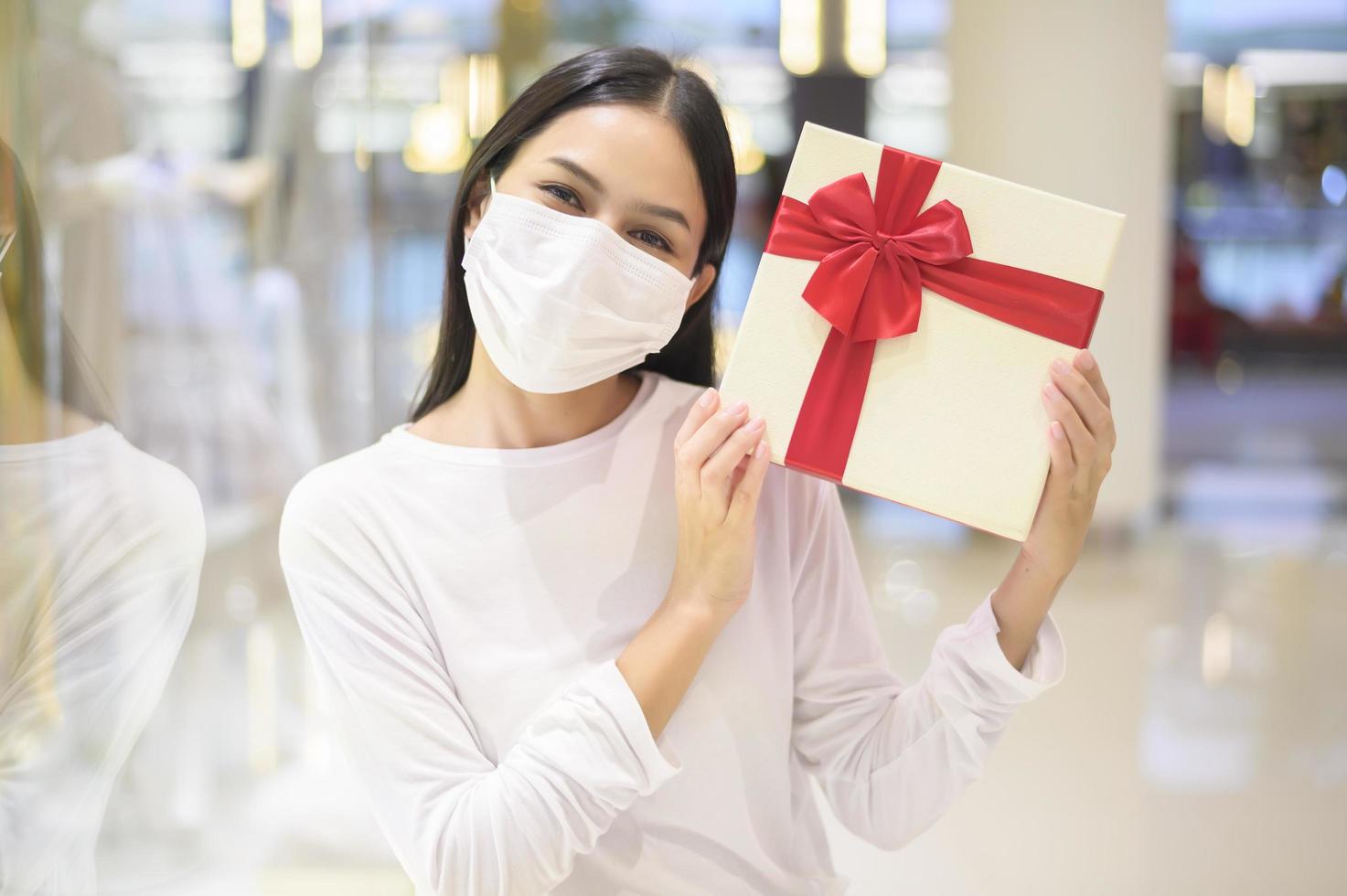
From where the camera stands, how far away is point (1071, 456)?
3.42 ft

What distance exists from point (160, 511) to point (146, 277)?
0.85ft

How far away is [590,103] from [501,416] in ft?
1.07

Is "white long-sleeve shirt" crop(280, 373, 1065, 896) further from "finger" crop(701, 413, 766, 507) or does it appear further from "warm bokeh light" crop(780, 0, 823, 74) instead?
"warm bokeh light" crop(780, 0, 823, 74)

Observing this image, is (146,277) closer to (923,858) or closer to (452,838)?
(452,838)

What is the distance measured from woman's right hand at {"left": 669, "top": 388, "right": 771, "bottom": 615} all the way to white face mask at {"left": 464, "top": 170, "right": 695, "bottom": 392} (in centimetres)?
14

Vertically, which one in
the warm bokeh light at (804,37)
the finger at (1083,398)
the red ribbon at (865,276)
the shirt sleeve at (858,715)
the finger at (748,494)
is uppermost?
the warm bokeh light at (804,37)

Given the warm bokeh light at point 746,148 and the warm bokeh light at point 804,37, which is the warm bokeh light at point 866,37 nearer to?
the warm bokeh light at point 804,37

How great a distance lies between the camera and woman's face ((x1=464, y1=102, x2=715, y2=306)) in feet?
3.59

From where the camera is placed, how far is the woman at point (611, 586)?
3.37 ft

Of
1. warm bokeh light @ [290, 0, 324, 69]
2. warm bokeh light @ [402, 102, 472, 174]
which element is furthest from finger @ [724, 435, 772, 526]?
warm bokeh light @ [402, 102, 472, 174]

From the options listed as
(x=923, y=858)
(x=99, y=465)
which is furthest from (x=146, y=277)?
(x=923, y=858)

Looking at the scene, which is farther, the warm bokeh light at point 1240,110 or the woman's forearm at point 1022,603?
the warm bokeh light at point 1240,110

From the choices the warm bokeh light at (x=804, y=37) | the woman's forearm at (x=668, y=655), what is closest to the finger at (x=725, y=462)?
the woman's forearm at (x=668, y=655)

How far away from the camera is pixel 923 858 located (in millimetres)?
1806
